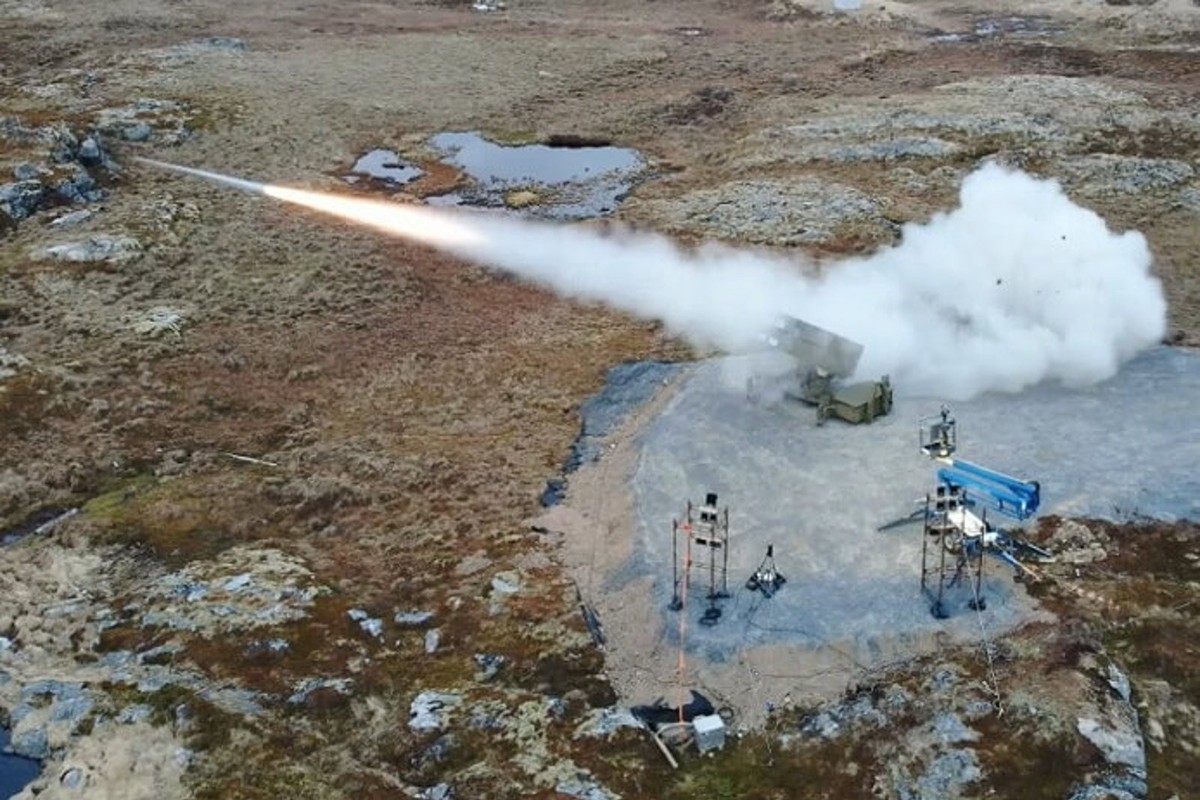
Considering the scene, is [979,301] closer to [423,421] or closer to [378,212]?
[423,421]

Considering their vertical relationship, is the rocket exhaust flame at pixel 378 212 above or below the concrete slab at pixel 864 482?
above

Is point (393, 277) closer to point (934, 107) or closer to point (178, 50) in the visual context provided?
point (934, 107)

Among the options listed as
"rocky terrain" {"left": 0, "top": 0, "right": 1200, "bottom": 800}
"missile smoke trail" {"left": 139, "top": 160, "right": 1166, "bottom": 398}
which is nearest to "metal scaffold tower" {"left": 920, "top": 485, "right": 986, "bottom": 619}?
"rocky terrain" {"left": 0, "top": 0, "right": 1200, "bottom": 800}

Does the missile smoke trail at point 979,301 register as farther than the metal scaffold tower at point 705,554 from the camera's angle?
Yes

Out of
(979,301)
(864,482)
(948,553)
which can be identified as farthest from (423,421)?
(979,301)

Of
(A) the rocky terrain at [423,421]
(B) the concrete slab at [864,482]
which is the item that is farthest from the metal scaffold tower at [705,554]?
(A) the rocky terrain at [423,421]

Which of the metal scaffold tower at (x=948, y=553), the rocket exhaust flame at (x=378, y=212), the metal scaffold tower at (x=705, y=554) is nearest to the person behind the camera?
the metal scaffold tower at (x=948, y=553)

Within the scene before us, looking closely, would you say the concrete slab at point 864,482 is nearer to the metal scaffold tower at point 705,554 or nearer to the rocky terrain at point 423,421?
the metal scaffold tower at point 705,554
